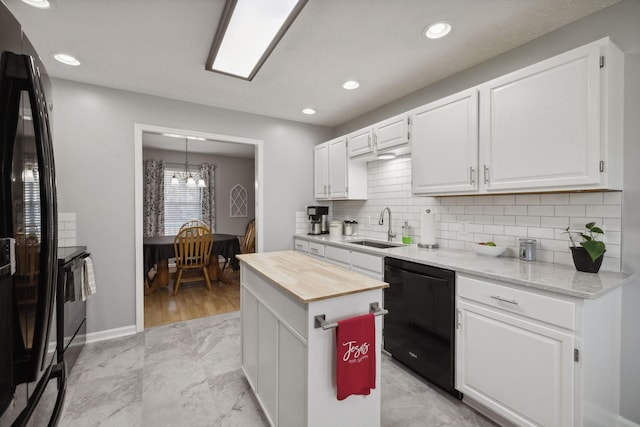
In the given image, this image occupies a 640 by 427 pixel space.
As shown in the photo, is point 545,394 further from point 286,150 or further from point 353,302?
point 286,150

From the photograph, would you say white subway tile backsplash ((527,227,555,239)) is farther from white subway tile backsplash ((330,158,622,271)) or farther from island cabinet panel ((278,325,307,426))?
island cabinet panel ((278,325,307,426))

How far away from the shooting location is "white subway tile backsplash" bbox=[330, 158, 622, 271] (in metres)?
1.70

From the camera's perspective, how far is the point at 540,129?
1.71 meters

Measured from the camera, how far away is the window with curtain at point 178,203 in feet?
19.4

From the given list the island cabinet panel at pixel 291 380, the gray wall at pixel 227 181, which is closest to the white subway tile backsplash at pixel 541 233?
the island cabinet panel at pixel 291 380

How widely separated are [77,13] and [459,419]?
11.1 ft

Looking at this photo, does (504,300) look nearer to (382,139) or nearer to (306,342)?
(306,342)

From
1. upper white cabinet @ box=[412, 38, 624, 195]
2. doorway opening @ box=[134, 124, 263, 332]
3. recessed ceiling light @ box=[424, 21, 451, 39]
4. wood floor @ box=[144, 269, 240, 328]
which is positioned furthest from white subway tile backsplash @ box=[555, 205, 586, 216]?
wood floor @ box=[144, 269, 240, 328]

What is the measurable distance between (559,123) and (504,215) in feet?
2.52

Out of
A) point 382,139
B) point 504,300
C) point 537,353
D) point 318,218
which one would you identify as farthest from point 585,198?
point 318,218

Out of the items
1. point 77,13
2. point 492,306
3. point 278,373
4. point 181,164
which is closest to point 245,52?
point 77,13

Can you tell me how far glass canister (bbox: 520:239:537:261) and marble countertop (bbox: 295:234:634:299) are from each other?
0.12 ft

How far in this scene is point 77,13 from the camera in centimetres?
176

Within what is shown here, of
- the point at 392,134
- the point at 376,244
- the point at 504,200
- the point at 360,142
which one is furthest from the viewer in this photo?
the point at 376,244
